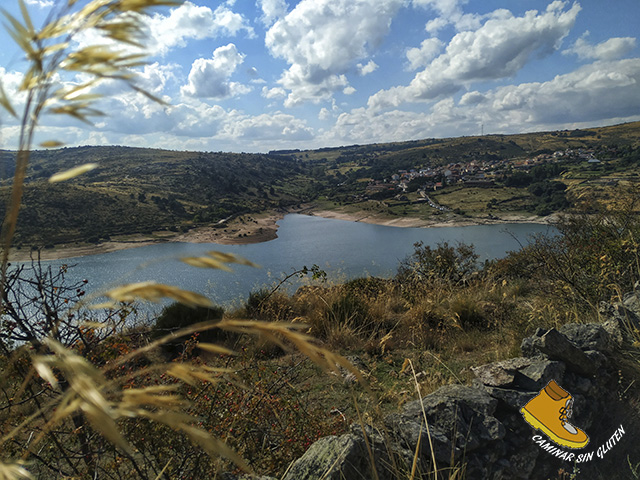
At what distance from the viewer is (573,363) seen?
2469 millimetres

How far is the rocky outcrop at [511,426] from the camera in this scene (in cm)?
166

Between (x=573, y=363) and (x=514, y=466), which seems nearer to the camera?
(x=514, y=466)

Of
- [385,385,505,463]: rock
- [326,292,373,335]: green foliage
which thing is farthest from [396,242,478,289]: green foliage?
[385,385,505,463]: rock

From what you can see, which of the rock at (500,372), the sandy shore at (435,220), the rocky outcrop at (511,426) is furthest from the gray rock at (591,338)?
the sandy shore at (435,220)

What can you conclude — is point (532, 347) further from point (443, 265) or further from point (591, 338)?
point (443, 265)

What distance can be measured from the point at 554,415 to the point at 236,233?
28660mm

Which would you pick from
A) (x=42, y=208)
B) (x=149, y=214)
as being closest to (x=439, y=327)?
(x=42, y=208)

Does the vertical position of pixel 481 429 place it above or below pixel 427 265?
above

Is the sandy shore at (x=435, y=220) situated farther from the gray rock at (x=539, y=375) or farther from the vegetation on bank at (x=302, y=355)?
the gray rock at (x=539, y=375)

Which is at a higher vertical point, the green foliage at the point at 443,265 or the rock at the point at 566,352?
the rock at the point at 566,352

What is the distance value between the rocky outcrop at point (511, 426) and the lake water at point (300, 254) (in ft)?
32.7

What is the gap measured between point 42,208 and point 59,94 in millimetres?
31299

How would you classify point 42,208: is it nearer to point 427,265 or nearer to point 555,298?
point 427,265

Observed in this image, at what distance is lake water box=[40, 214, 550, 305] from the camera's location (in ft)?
51.5
